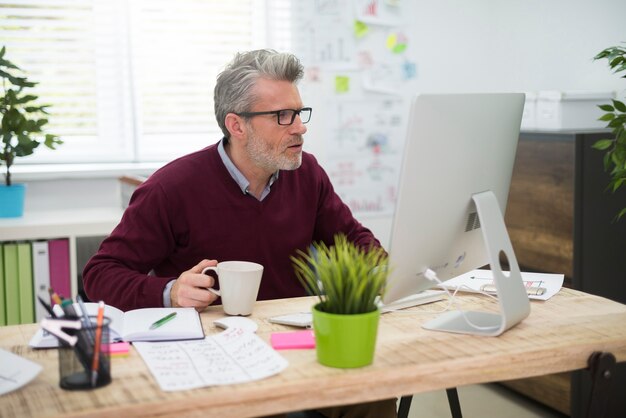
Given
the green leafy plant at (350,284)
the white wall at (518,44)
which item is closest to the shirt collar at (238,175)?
the green leafy plant at (350,284)

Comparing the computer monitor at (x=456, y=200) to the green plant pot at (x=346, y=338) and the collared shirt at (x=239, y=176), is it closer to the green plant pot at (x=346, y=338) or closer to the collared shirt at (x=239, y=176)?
the green plant pot at (x=346, y=338)

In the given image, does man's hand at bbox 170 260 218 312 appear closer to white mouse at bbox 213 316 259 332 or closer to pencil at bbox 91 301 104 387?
white mouse at bbox 213 316 259 332

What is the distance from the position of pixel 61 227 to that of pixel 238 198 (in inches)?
46.0

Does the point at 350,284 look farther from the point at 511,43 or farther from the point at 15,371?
the point at 511,43

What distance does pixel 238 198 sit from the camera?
2.02 metres

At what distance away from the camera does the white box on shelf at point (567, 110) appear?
3.12 metres

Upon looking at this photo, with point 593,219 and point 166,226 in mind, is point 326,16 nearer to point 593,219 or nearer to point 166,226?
point 593,219

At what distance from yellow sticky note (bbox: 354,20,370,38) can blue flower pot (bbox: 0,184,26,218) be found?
1.62 m

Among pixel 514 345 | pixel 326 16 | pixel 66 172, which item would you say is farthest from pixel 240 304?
pixel 326 16

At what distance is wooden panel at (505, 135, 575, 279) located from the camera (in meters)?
2.85

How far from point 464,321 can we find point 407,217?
0.99 ft

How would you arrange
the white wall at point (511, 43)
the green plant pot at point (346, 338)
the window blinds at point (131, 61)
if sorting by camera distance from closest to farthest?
1. the green plant pot at point (346, 338)
2. the window blinds at point (131, 61)
3. the white wall at point (511, 43)

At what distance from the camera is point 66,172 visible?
10.8 ft

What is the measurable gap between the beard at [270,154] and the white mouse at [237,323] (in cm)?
56
